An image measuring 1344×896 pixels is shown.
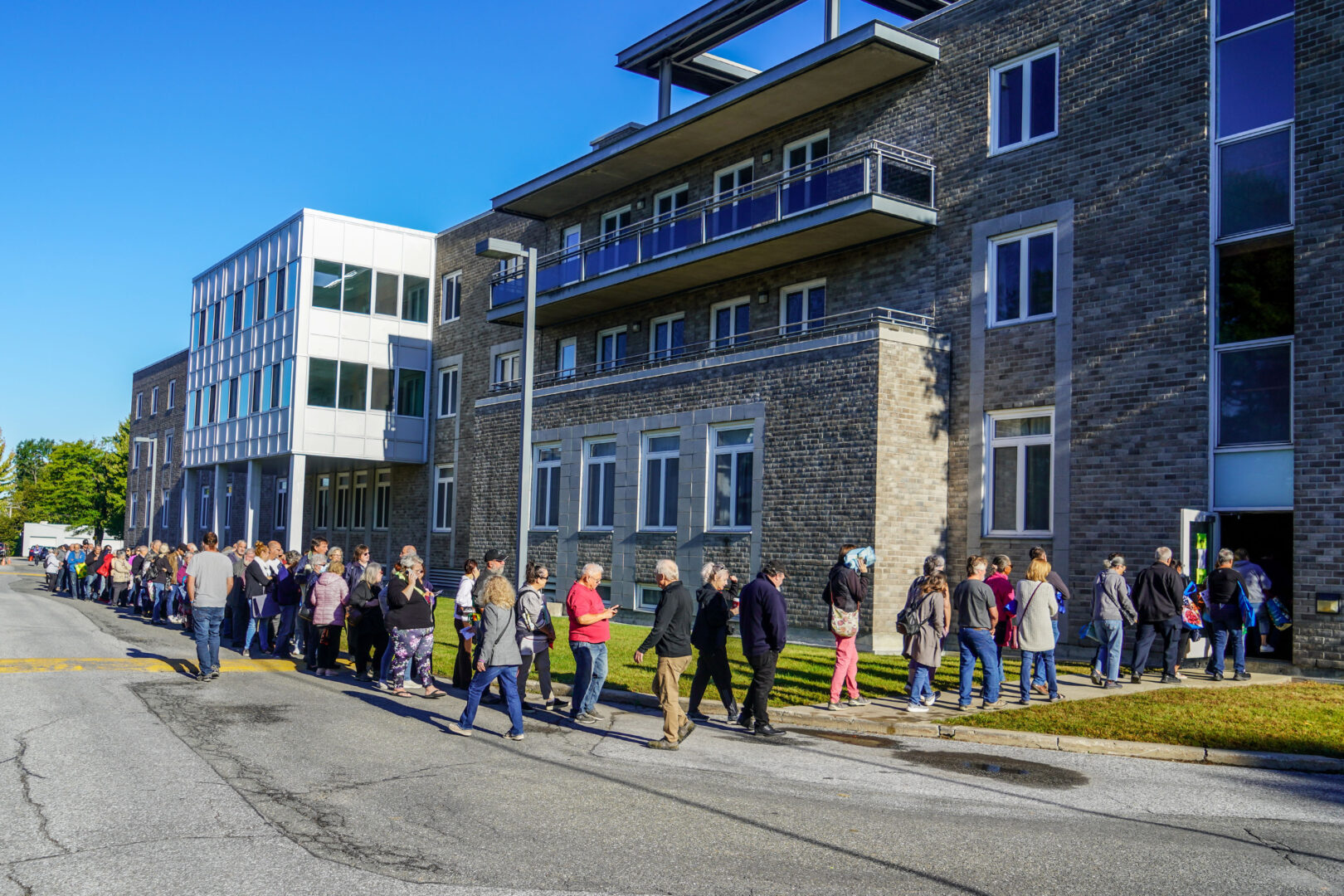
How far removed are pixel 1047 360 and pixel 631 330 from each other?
12.1 m

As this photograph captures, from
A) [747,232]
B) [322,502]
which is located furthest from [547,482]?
[322,502]

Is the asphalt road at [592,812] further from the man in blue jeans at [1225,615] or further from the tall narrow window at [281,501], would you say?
the tall narrow window at [281,501]

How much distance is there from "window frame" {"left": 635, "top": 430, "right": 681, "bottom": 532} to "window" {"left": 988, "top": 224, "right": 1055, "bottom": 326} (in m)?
7.07

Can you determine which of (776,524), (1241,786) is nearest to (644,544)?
(776,524)

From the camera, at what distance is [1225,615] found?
47.4 feet

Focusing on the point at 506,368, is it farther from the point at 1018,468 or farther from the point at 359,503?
the point at 1018,468

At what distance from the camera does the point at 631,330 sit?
2809 centimetres

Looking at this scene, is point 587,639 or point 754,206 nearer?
point 587,639

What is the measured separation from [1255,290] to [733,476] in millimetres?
9698

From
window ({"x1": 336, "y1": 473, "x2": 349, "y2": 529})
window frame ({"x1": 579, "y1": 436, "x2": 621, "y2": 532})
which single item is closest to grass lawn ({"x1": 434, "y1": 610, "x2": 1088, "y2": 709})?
window frame ({"x1": 579, "y1": 436, "x2": 621, "y2": 532})

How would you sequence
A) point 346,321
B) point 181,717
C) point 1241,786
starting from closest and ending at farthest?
point 1241,786 → point 181,717 → point 346,321

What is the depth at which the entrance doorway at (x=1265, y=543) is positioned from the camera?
16078 millimetres

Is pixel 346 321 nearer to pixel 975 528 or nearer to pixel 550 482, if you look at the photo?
pixel 550 482

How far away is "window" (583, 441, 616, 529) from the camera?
83.0 feet
